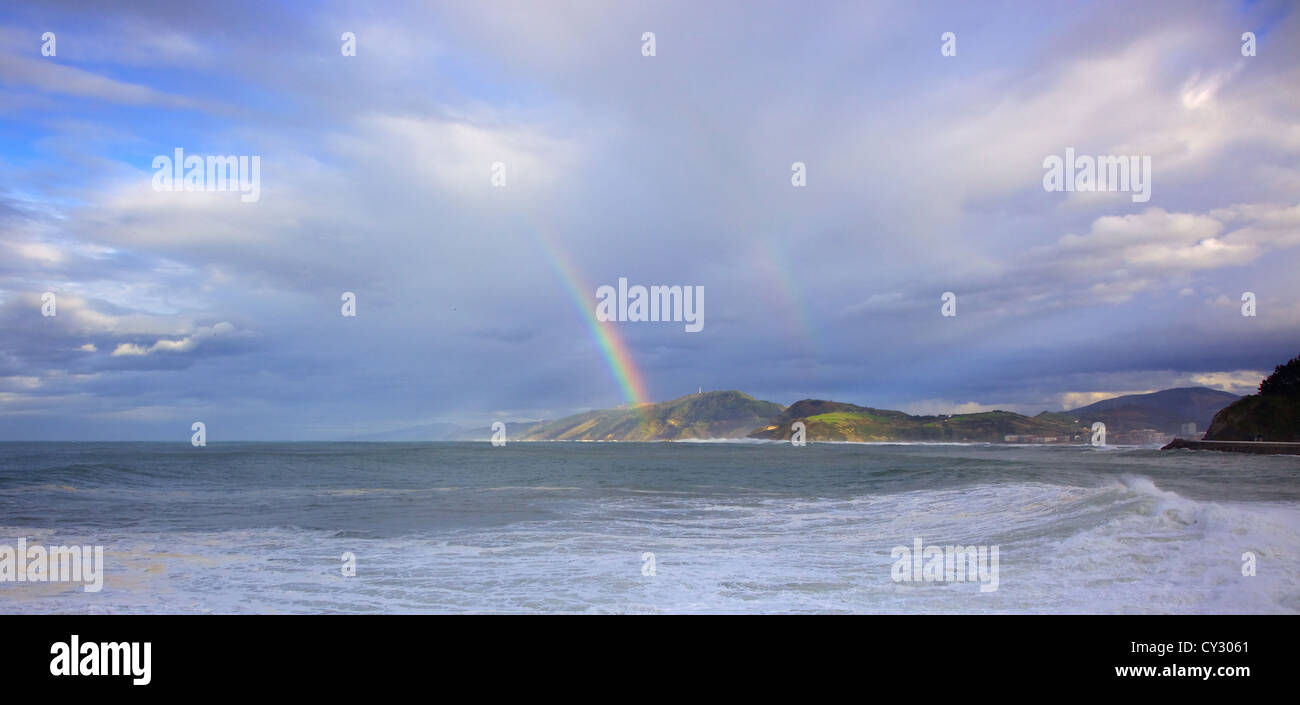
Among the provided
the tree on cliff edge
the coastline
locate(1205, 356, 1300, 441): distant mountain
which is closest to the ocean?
the coastline

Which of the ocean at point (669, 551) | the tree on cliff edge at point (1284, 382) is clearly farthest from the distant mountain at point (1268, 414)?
the ocean at point (669, 551)

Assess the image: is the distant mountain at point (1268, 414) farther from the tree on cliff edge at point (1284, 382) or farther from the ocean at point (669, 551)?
the ocean at point (669, 551)

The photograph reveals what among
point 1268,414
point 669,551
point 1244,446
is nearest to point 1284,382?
point 1268,414

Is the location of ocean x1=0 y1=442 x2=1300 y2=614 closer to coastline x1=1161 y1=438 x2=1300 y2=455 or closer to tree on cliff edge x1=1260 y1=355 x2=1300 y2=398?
coastline x1=1161 y1=438 x2=1300 y2=455

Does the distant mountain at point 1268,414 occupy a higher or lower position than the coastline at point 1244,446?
higher

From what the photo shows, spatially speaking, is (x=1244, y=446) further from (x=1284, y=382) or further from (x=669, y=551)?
(x=669, y=551)
